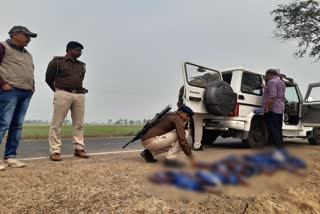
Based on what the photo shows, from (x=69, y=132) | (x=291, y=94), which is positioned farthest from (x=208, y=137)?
(x=69, y=132)

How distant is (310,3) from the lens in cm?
1521

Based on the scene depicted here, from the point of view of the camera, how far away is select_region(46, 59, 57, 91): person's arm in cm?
496

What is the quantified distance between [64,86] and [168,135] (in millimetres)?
1728

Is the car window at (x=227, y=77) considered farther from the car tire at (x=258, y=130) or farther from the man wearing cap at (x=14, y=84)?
the man wearing cap at (x=14, y=84)

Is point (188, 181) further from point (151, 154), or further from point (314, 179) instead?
point (151, 154)

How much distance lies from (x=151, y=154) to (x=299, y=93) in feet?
18.0

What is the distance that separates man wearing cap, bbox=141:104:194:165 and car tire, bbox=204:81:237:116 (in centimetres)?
192

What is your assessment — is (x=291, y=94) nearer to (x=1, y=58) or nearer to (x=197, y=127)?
(x=197, y=127)

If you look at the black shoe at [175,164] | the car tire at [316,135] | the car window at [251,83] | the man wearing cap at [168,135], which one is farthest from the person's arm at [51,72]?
the car tire at [316,135]

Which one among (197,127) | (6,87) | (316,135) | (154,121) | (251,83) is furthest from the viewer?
(316,135)

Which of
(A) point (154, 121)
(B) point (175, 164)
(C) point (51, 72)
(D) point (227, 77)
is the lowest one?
(A) point (154, 121)

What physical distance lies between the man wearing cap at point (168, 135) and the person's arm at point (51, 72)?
163 cm

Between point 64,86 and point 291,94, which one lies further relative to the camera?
point 291,94

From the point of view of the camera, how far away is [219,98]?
21.9 feet
